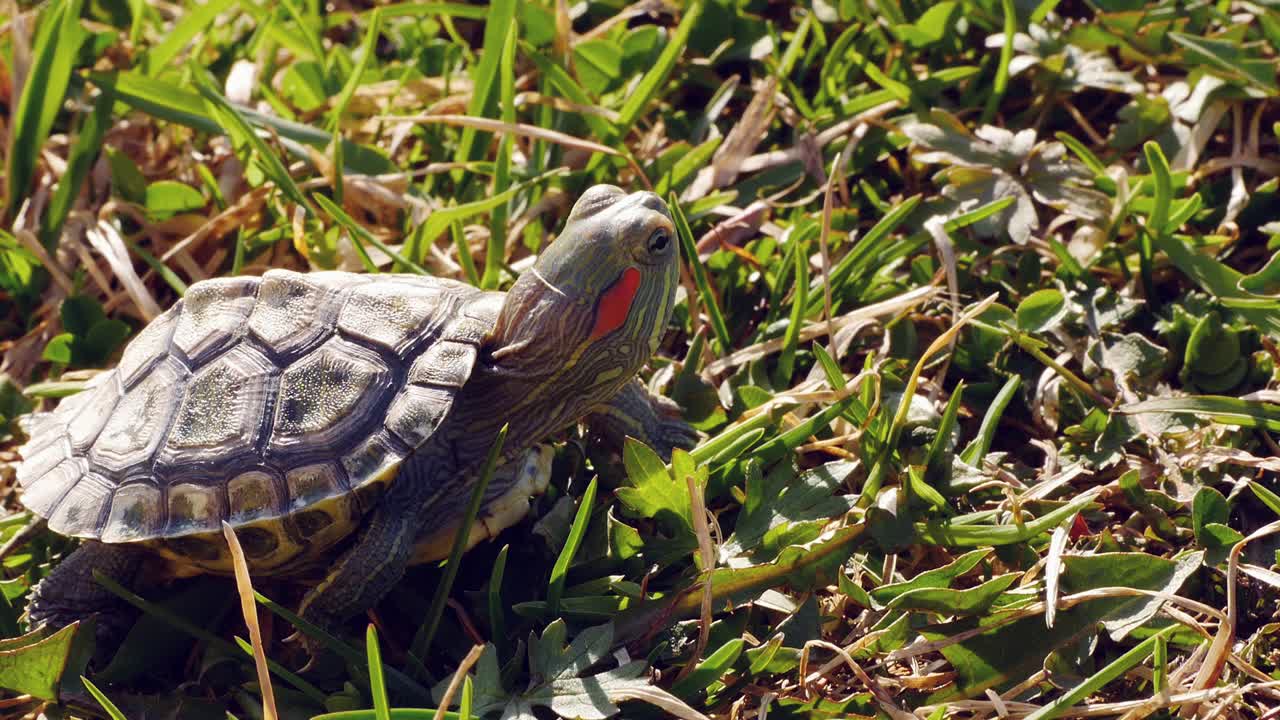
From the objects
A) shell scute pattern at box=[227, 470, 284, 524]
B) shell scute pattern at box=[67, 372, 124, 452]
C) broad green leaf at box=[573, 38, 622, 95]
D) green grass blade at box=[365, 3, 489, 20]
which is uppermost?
green grass blade at box=[365, 3, 489, 20]

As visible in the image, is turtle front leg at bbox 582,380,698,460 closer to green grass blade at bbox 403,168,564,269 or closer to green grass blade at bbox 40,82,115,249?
green grass blade at bbox 403,168,564,269

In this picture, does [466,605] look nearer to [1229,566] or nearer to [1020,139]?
[1229,566]

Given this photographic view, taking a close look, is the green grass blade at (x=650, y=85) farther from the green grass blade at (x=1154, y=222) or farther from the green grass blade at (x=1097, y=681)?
the green grass blade at (x=1097, y=681)

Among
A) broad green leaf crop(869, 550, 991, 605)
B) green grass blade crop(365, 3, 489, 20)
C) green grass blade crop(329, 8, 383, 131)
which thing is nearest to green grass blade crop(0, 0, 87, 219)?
green grass blade crop(329, 8, 383, 131)

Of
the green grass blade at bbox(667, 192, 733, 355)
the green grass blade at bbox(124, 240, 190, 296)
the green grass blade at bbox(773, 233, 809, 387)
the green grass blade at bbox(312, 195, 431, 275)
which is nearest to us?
the green grass blade at bbox(773, 233, 809, 387)

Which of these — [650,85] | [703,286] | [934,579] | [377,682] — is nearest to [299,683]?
[377,682]
